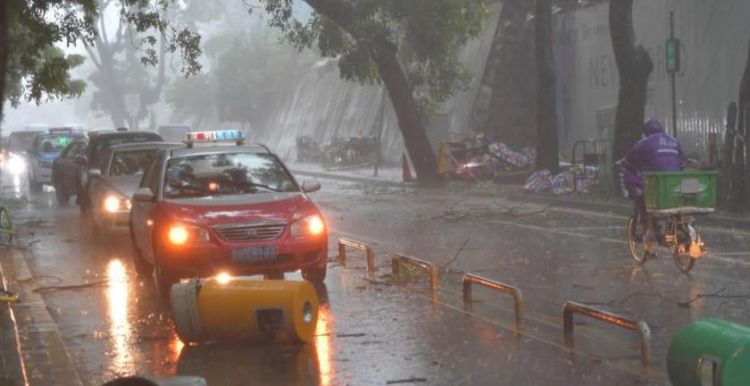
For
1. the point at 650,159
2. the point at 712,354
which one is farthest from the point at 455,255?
the point at 712,354

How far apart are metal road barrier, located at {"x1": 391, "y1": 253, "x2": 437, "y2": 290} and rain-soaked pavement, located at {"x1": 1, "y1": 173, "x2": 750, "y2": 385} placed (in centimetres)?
13

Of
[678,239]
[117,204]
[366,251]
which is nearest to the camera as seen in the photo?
[678,239]

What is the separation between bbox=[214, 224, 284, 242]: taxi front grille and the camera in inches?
467

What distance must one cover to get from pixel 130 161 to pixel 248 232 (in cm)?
949

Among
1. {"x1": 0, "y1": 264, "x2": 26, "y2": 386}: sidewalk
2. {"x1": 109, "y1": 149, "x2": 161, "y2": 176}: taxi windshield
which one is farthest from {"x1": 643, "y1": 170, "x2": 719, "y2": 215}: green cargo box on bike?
{"x1": 109, "y1": 149, "x2": 161, "y2": 176}: taxi windshield

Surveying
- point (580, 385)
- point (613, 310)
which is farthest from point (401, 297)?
point (580, 385)

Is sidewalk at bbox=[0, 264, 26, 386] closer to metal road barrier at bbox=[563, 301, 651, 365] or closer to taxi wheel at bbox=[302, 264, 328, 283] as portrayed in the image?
taxi wheel at bbox=[302, 264, 328, 283]

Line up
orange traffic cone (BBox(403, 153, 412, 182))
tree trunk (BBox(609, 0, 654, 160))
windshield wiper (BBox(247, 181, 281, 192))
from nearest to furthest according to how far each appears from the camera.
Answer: windshield wiper (BBox(247, 181, 281, 192)) < tree trunk (BBox(609, 0, 654, 160)) < orange traffic cone (BBox(403, 153, 412, 182))

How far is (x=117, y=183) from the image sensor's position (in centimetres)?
1955

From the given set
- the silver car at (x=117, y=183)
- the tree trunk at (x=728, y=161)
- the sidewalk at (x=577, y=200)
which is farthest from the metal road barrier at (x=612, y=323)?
the tree trunk at (x=728, y=161)

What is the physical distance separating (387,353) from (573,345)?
146cm

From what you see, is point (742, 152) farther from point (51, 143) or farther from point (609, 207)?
point (51, 143)

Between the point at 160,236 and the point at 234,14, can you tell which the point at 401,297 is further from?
the point at 234,14

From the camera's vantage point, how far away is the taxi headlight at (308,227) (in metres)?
12.1
